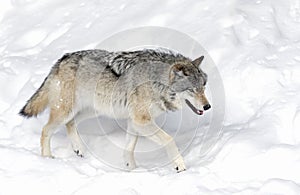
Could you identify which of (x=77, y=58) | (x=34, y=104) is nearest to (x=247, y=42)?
(x=77, y=58)

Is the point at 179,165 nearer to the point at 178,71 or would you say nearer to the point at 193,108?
the point at 193,108

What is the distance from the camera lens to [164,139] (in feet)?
22.4

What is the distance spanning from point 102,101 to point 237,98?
1.80 meters

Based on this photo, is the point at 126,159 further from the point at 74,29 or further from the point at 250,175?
the point at 74,29

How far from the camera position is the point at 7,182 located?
251 inches

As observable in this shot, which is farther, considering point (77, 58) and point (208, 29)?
point (208, 29)

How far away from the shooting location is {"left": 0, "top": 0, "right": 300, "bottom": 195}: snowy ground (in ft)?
20.8

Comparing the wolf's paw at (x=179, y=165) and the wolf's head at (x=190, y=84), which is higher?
the wolf's head at (x=190, y=84)

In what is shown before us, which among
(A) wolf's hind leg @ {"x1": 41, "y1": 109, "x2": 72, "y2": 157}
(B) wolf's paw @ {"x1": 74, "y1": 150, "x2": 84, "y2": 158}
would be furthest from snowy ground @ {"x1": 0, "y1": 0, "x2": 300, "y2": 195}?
(A) wolf's hind leg @ {"x1": 41, "y1": 109, "x2": 72, "y2": 157}

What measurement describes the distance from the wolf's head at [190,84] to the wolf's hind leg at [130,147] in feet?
2.98

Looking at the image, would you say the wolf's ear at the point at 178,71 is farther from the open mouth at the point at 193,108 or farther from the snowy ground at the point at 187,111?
the snowy ground at the point at 187,111

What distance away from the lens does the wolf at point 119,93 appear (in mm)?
6832

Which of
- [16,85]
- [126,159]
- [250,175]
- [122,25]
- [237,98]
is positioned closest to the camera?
[250,175]

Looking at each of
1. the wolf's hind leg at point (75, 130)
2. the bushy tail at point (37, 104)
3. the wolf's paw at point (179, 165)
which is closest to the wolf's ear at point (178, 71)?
the wolf's paw at point (179, 165)
